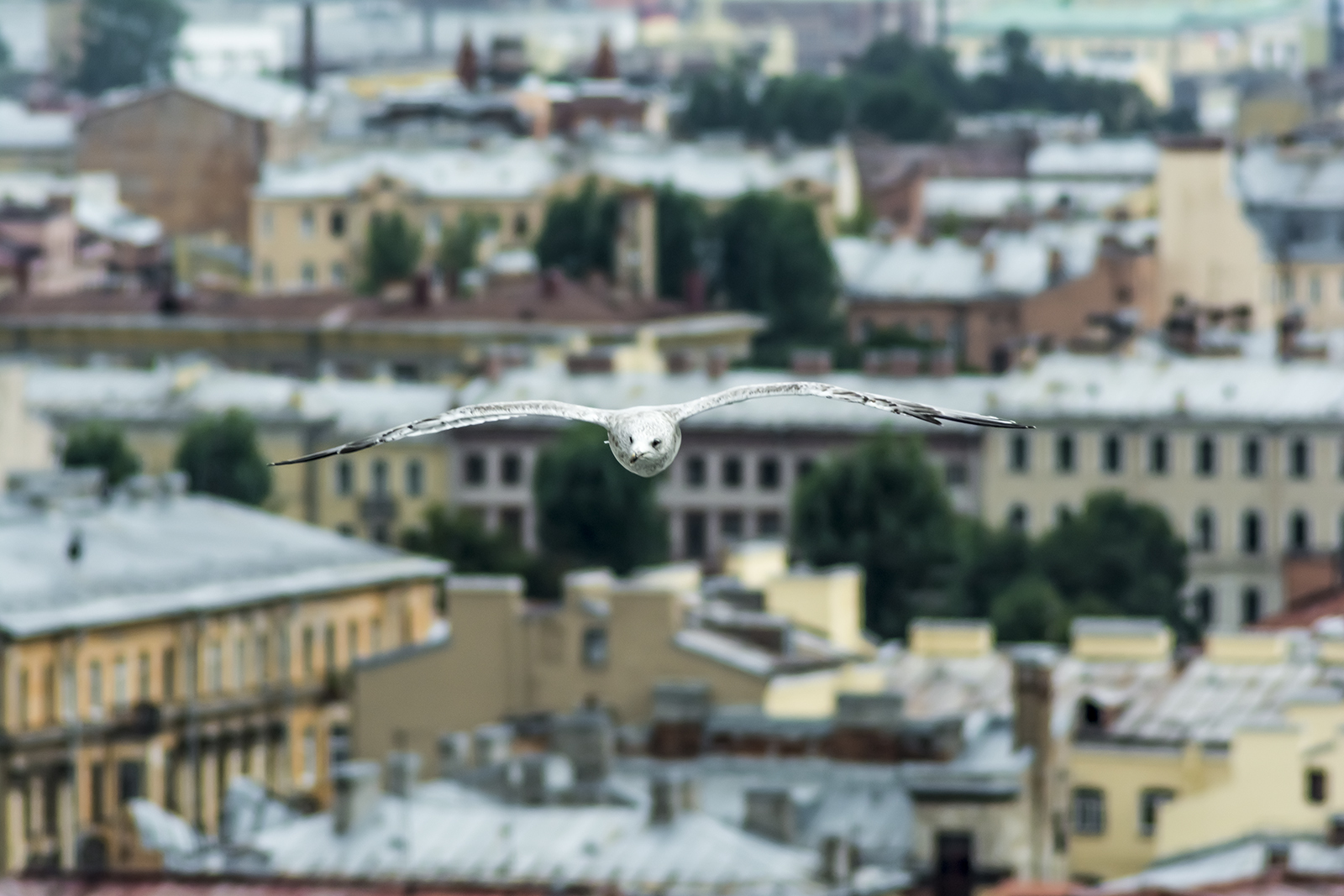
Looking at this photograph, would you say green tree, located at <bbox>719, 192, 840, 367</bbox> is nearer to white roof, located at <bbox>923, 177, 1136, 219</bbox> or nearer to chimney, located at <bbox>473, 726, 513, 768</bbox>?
white roof, located at <bbox>923, 177, 1136, 219</bbox>

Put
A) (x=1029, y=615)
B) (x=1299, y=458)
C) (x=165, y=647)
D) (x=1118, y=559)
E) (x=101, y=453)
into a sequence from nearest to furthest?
1. (x=165, y=647)
2. (x=1029, y=615)
3. (x=1118, y=559)
4. (x=101, y=453)
5. (x=1299, y=458)

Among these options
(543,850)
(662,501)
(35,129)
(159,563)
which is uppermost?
(543,850)

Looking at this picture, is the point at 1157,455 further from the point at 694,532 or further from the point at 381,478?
the point at 381,478

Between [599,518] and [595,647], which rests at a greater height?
[595,647]

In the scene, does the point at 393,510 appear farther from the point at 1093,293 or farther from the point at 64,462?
the point at 1093,293

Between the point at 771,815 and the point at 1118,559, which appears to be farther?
the point at 1118,559

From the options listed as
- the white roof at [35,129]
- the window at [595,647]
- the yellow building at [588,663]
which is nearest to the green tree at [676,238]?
the white roof at [35,129]

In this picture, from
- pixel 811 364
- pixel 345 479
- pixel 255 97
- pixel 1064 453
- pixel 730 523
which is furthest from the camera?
pixel 255 97

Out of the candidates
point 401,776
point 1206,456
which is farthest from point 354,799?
point 1206,456
